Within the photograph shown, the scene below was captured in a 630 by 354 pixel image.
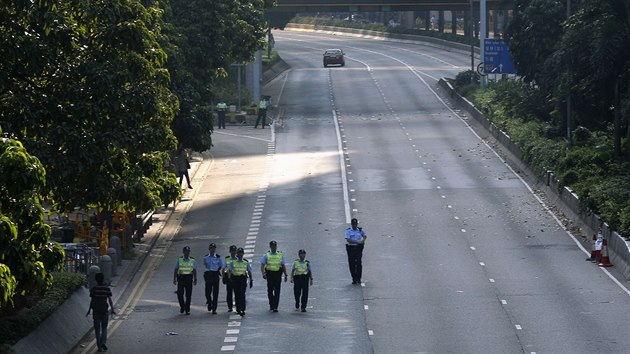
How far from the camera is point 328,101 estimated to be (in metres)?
92.3

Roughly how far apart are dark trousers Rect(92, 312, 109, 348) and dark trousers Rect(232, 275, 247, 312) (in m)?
4.04

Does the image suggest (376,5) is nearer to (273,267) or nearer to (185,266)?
(273,267)

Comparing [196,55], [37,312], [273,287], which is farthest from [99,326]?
[196,55]

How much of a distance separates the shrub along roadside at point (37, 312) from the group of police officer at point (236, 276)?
2368 millimetres

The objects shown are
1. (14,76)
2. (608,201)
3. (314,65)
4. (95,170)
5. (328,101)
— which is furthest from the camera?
(314,65)

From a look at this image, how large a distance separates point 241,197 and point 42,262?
105 ft

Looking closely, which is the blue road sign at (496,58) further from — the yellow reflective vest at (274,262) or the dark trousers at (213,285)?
the dark trousers at (213,285)

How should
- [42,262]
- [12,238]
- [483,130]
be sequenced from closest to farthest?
[12,238], [42,262], [483,130]

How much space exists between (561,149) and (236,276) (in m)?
24.5

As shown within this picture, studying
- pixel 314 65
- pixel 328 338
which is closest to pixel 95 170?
pixel 328 338

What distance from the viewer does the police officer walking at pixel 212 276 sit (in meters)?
33.9

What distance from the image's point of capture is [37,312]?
29719 mm

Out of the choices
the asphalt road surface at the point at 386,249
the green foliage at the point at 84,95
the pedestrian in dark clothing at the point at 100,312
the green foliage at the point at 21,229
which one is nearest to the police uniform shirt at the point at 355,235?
the asphalt road surface at the point at 386,249

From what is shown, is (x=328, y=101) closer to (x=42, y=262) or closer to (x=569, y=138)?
(x=569, y=138)
